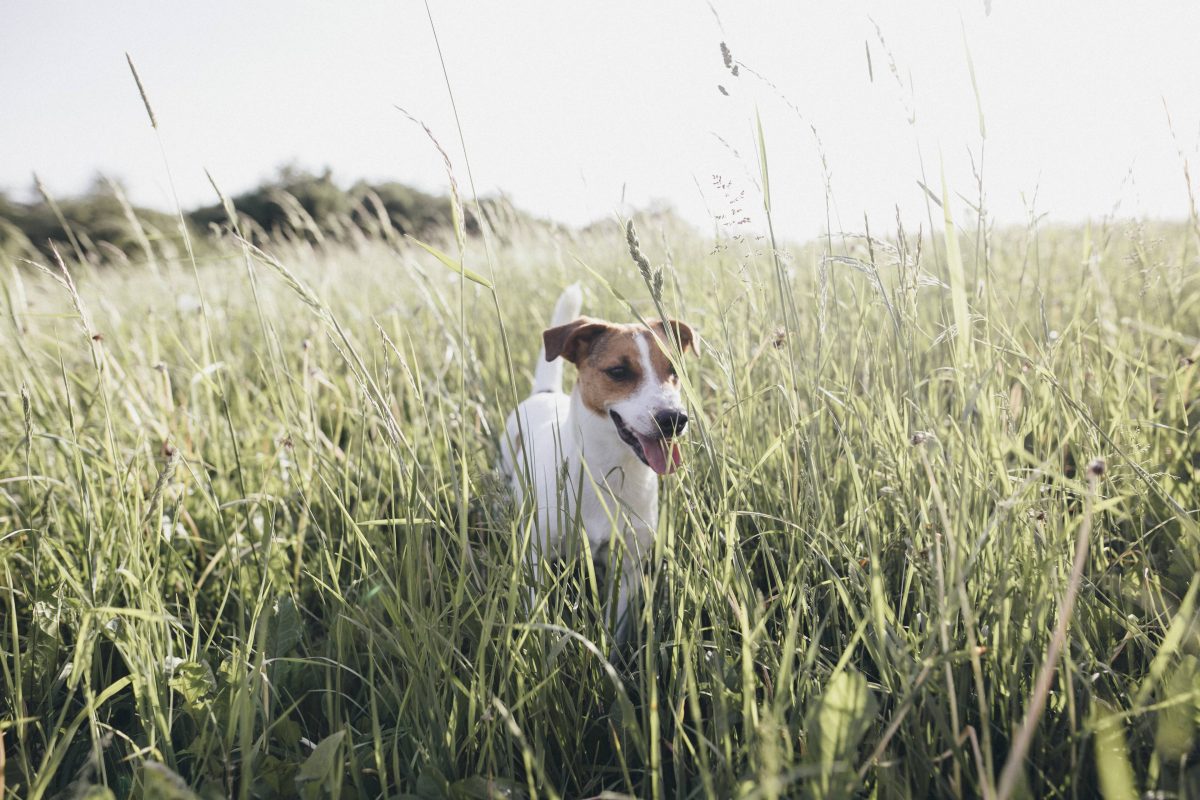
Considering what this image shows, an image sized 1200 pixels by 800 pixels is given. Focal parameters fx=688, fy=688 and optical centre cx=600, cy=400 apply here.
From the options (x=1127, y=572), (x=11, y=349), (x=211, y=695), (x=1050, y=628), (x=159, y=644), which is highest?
(x=11, y=349)

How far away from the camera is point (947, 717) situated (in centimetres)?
114

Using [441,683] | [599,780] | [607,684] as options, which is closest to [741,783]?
[599,780]

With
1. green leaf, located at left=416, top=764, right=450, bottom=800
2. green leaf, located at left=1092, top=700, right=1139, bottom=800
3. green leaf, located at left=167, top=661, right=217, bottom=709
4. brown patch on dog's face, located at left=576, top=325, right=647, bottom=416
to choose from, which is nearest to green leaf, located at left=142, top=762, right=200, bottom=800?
green leaf, located at left=167, top=661, right=217, bottom=709

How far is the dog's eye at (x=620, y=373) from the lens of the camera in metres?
2.26

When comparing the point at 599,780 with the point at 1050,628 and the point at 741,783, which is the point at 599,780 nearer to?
the point at 741,783

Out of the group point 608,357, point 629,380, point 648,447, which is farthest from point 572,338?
point 648,447

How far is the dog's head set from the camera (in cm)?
203

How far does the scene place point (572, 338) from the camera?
2500mm

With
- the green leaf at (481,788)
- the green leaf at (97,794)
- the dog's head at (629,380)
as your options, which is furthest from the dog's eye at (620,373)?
the green leaf at (97,794)

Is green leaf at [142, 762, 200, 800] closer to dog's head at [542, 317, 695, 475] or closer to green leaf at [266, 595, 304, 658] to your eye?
green leaf at [266, 595, 304, 658]

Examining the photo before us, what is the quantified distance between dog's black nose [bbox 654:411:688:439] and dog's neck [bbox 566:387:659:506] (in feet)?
0.75

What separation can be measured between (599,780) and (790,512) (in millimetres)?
715

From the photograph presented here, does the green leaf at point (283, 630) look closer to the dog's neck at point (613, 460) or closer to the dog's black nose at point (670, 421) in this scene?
the dog's neck at point (613, 460)

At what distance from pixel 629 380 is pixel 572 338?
1.17 ft
